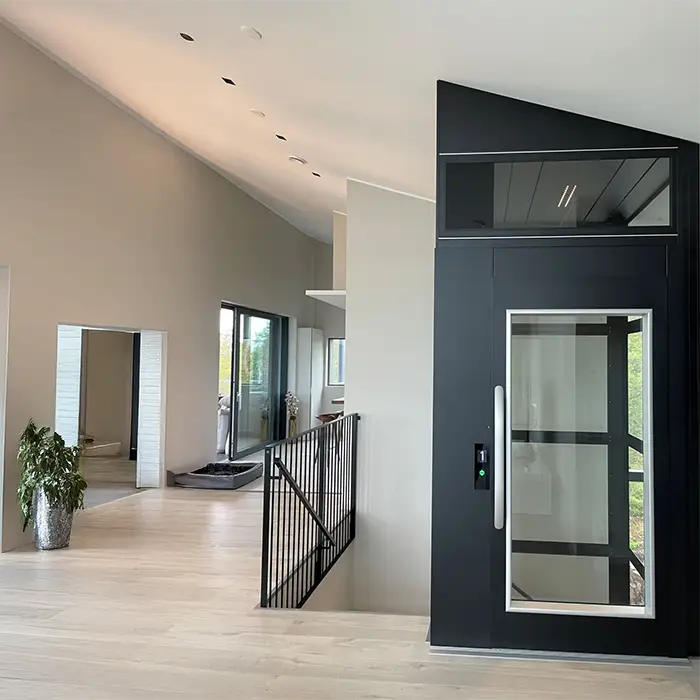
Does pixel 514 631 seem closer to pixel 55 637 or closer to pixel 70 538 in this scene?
pixel 55 637

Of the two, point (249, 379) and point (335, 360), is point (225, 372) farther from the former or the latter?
point (335, 360)

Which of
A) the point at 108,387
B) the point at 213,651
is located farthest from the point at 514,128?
the point at 108,387

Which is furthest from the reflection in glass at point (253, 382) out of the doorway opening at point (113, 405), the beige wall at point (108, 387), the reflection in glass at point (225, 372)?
the beige wall at point (108, 387)

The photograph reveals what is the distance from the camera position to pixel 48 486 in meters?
5.06

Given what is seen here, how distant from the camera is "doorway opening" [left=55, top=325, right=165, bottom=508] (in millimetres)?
7715

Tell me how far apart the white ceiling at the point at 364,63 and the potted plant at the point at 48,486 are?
2834 mm

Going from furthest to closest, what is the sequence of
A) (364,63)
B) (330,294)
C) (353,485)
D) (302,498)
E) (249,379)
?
(249,379)
(330,294)
(353,485)
(302,498)
(364,63)

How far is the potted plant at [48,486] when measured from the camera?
16.7 feet

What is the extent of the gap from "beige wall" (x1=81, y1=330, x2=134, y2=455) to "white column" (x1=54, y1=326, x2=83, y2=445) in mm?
1981

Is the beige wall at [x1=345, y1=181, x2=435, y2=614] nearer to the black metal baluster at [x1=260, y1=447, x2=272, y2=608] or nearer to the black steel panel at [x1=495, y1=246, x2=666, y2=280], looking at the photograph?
the black metal baluster at [x1=260, y1=447, x2=272, y2=608]

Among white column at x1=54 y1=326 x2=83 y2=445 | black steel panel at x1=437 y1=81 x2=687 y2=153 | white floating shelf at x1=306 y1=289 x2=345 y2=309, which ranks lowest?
white column at x1=54 y1=326 x2=83 y2=445

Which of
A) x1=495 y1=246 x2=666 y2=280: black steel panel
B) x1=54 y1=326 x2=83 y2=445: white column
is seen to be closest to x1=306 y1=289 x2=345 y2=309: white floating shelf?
x1=54 y1=326 x2=83 y2=445: white column

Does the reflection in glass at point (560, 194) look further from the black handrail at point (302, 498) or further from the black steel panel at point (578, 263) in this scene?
the black handrail at point (302, 498)

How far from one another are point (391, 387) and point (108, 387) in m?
5.84
